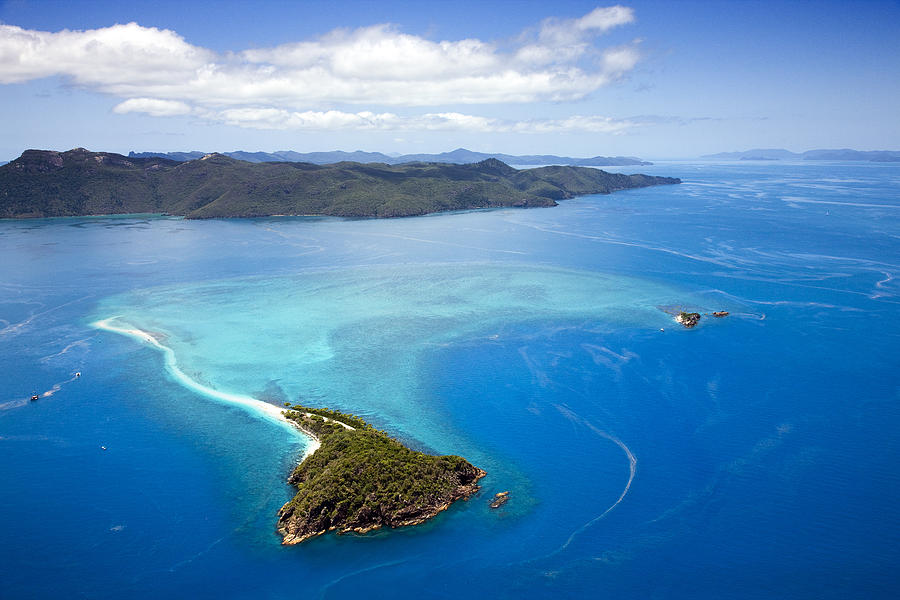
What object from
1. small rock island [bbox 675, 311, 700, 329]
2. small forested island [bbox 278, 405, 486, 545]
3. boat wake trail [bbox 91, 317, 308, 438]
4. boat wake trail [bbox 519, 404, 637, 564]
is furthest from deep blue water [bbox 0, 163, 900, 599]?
small rock island [bbox 675, 311, 700, 329]

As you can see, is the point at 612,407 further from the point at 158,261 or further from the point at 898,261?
the point at 158,261

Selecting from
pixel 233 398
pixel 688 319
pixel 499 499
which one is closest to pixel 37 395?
pixel 233 398

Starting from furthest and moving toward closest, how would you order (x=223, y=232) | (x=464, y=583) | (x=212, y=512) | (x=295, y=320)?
(x=223, y=232) → (x=295, y=320) → (x=212, y=512) → (x=464, y=583)

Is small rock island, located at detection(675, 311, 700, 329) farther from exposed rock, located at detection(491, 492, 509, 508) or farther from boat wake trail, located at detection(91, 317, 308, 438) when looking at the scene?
boat wake trail, located at detection(91, 317, 308, 438)

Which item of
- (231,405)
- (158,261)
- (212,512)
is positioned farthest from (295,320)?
(158,261)

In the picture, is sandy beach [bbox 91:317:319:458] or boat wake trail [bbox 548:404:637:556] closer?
boat wake trail [bbox 548:404:637:556]

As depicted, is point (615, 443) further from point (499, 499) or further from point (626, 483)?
point (499, 499)
